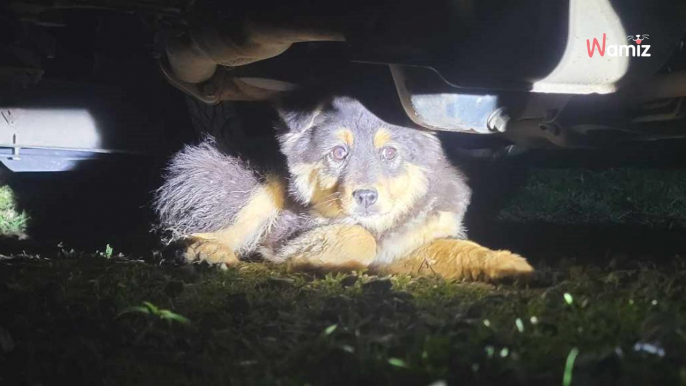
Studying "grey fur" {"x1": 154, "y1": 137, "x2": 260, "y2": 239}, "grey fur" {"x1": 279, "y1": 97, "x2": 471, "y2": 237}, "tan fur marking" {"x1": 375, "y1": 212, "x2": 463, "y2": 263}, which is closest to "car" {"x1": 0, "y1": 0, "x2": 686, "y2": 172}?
"grey fur" {"x1": 279, "y1": 97, "x2": 471, "y2": 237}

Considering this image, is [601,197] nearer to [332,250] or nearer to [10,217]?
[332,250]

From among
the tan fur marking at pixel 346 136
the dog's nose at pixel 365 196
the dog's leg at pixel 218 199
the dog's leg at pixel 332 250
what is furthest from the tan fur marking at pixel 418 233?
the dog's leg at pixel 218 199

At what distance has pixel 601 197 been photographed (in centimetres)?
507

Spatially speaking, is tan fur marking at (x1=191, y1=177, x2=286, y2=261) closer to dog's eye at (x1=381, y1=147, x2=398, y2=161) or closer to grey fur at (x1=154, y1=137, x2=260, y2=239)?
grey fur at (x1=154, y1=137, x2=260, y2=239)

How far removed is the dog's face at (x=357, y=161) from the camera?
4031 mm

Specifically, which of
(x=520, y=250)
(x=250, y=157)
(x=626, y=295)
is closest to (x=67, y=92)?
(x=250, y=157)

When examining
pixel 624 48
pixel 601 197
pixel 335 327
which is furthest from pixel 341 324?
pixel 601 197

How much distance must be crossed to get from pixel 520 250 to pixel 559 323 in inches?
95.1

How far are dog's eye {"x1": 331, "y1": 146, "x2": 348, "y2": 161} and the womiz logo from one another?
60.8 inches

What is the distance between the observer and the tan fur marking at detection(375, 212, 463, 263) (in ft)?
13.8

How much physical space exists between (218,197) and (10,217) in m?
2.01

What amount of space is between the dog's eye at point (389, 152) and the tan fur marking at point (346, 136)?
191 mm

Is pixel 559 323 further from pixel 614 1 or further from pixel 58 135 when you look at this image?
pixel 58 135

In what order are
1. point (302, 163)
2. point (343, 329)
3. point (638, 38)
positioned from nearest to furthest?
point (343, 329) < point (638, 38) < point (302, 163)
